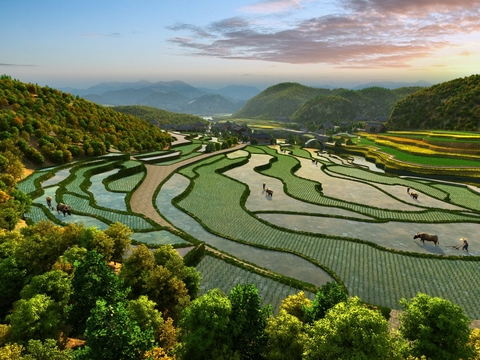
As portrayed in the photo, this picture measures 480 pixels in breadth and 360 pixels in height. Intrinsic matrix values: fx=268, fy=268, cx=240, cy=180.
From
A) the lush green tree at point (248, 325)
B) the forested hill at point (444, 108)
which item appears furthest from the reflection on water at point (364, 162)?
the lush green tree at point (248, 325)

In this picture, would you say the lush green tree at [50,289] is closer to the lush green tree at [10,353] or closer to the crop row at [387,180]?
the lush green tree at [10,353]

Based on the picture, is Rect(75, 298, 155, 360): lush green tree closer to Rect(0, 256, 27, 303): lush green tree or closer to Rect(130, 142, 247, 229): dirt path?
Rect(0, 256, 27, 303): lush green tree

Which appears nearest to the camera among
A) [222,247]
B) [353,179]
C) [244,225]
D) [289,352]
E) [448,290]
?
[289,352]

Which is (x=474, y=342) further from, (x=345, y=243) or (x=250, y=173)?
(x=250, y=173)

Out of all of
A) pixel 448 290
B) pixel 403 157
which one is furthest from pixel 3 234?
pixel 403 157

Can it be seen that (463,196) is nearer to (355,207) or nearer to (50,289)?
(355,207)

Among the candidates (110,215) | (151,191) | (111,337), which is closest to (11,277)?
→ (111,337)

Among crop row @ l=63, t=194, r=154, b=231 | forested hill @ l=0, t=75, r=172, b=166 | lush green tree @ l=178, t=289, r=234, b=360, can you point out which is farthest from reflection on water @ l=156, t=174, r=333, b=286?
forested hill @ l=0, t=75, r=172, b=166
